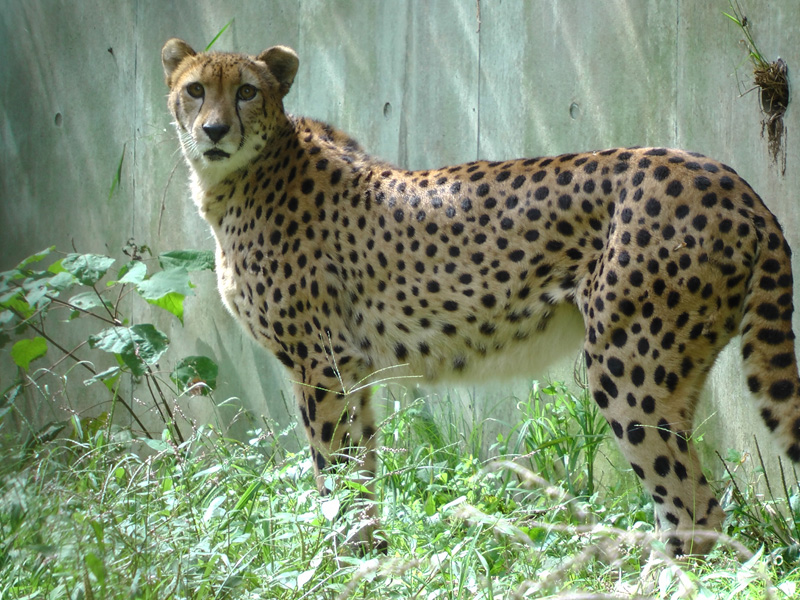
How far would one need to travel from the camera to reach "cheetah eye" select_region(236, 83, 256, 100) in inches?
170

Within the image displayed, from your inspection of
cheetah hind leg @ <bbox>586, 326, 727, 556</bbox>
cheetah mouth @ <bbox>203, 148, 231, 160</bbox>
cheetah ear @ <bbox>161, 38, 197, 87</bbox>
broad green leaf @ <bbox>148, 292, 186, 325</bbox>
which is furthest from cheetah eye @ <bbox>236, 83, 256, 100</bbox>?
cheetah hind leg @ <bbox>586, 326, 727, 556</bbox>

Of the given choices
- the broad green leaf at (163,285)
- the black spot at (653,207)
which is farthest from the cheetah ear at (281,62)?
the black spot at (653,207)

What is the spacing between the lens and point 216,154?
426 cm

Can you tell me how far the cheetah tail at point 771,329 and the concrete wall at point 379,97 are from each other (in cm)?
66

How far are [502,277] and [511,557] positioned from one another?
43.3 inches

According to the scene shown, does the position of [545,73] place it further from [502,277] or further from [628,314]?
[628,314]

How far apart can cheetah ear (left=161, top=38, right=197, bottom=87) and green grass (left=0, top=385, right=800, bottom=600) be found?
6.16 ft

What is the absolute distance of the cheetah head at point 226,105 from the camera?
422cm

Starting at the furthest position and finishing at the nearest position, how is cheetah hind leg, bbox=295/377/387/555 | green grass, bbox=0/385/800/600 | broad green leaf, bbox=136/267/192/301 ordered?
broad green leaf, bbox=136/267/192/301
cheetah hind leg, bbox=295/377/387/555
green grass, bbox=0/385/800/600

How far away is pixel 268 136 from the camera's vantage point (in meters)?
4.41

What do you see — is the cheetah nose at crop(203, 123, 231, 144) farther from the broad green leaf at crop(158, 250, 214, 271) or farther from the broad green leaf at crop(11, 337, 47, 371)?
the broad green leaf at crop(11, 337, 47, 371)

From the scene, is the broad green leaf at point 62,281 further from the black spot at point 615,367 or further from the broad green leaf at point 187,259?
the black spot at point 615,367

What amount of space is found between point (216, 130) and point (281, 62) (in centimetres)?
61

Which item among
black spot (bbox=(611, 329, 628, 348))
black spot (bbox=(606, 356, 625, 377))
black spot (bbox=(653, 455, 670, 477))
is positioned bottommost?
black spot (bbox=(653, 455, 670, 477))
